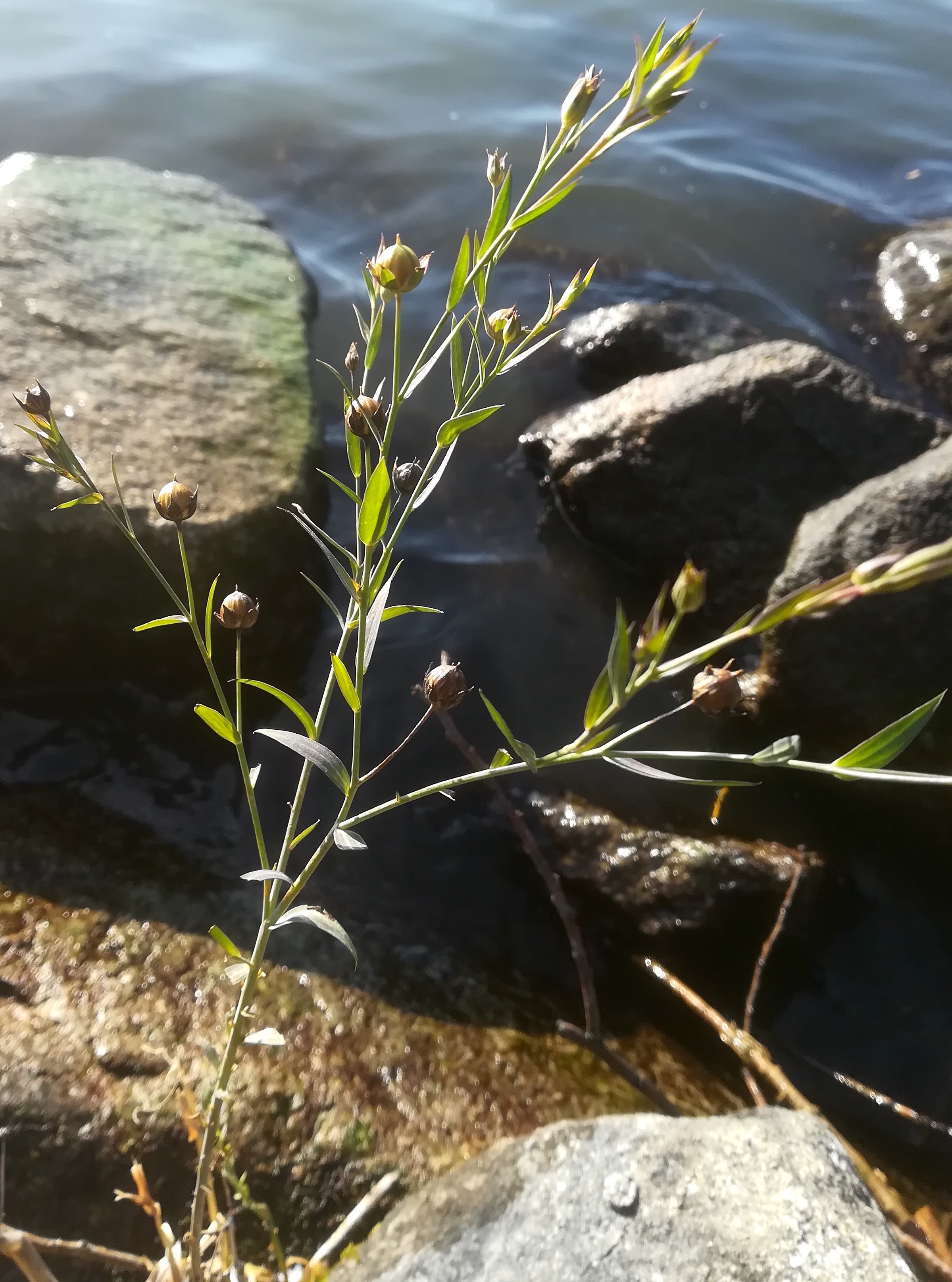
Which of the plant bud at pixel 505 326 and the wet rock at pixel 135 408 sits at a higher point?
the plant bud at pixel 505 326

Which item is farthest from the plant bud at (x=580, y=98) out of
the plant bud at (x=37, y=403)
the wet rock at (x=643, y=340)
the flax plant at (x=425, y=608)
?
the wet rock at (x=643, y=340)

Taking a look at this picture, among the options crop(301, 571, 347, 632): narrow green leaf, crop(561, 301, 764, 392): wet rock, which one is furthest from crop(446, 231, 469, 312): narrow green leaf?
crop(561, 301, 764, 392): wet rock

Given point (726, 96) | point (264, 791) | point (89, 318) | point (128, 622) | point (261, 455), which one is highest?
point (726, 96)

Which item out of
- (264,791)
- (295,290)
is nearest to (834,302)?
(295,290)

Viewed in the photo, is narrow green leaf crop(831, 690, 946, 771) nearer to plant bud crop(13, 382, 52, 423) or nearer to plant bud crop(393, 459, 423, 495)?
plant bud crop(393, 459, 423, 495)

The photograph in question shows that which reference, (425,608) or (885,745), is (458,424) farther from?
(885,745)

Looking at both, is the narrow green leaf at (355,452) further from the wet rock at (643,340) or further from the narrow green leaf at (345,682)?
the wet rock at (643,340)

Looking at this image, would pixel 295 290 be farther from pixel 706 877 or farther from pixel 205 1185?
pixel 205 1185
